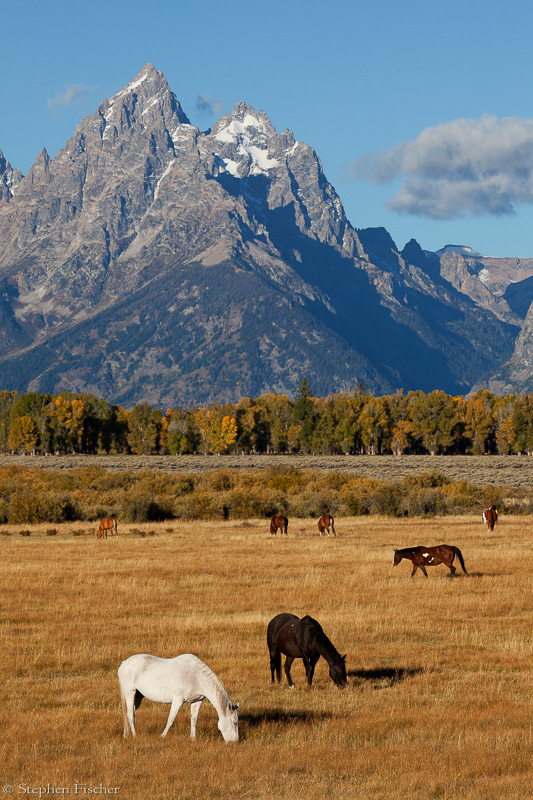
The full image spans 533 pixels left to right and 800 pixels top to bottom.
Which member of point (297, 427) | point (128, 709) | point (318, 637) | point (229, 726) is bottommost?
point (229, 726)

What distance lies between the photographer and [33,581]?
88.3ft

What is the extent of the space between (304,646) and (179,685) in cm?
317

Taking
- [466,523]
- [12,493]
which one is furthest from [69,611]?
[12,493]

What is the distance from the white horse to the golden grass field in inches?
15.0

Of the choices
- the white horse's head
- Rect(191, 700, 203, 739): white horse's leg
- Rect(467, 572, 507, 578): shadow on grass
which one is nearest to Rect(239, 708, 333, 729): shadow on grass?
the white horse's head

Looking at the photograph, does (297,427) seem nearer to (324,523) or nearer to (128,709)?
(324,523)

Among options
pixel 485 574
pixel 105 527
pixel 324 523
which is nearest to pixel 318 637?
pixel 485 574

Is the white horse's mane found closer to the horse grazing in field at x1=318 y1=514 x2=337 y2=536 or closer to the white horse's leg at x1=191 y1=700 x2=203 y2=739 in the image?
the white horse's leg at x1=191 y1=700 x2=203 y2=739

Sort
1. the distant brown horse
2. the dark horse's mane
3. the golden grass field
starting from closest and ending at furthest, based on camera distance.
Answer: the golden grass field
the dark horse's mane
the distant brown horse

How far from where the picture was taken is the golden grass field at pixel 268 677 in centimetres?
1003

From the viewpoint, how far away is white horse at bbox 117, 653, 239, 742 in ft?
35.7

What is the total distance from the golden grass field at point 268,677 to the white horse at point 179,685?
1.25ft

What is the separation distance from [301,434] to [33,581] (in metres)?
138

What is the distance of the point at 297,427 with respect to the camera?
6634 inches
